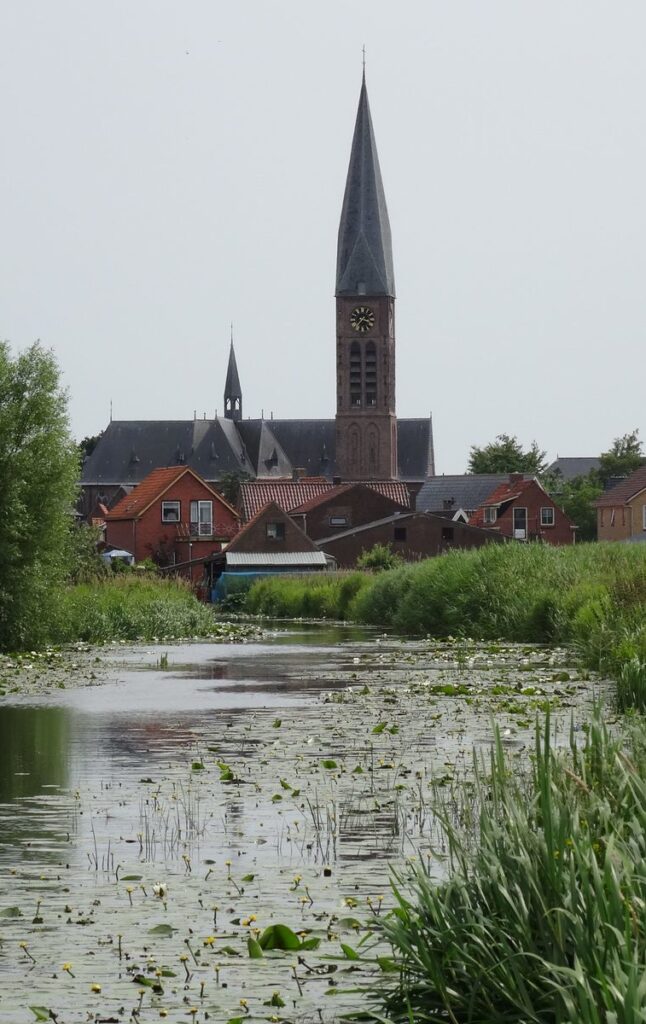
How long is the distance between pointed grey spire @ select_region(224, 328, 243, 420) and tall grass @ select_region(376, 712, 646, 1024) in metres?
170

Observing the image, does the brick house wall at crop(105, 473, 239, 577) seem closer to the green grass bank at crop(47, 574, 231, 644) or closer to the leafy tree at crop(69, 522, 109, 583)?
the leafy tree at crop(69, 522, 109, 583)

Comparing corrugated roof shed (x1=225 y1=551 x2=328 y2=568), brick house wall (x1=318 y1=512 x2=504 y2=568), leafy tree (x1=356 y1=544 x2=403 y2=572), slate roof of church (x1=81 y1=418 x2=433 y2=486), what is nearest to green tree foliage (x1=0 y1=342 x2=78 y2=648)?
leafy tree (x1=356 y1=544 x2=403 y2=572)

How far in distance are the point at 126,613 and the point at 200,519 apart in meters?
53.2

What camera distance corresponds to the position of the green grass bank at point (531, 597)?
2884 cm

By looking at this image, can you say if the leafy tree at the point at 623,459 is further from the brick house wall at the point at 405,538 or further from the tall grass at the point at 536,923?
the tall grass at the point at 536,923

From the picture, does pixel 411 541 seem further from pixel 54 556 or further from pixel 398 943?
pixel 398 943

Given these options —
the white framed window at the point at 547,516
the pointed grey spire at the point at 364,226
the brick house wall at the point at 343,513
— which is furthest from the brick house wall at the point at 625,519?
the pointed grey spire at the point at 364,226

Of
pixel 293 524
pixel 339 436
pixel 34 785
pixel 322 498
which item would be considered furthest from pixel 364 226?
pixel 34 785

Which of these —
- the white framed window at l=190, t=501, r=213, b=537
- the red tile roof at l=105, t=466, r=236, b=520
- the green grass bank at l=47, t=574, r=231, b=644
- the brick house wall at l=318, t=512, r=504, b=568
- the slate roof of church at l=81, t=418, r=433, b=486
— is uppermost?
the slate roof of church at l=81, t=418, r=433, b=486

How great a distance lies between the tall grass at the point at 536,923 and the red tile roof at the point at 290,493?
101403mm

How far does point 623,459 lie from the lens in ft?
445

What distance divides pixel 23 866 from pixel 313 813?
2694 millimetres

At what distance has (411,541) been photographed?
103m

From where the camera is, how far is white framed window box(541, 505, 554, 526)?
113 m
